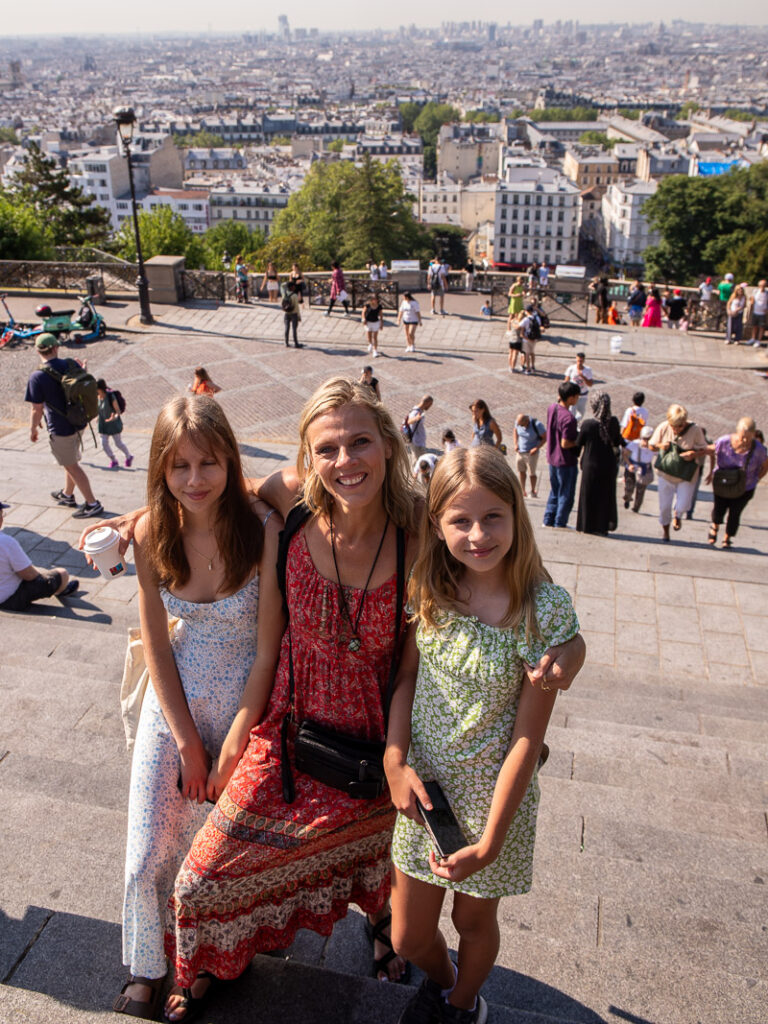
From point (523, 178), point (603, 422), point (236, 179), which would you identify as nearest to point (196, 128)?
point (236, 179)

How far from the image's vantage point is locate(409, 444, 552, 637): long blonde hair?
242 cm

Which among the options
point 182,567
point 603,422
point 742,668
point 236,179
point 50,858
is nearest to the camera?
point 182,567

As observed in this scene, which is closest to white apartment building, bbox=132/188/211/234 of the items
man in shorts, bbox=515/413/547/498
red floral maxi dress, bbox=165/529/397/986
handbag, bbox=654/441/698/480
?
man in shorts, bbox=515/413/547/498

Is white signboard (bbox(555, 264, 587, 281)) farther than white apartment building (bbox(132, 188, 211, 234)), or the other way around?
white apartment building (bbox(132, 188, 211, 234))

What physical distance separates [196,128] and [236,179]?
245ft

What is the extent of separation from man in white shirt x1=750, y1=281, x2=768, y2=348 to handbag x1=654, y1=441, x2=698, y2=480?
10.5 meters

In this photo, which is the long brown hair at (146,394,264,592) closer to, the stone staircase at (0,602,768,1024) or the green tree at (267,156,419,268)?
the stone staircase at (0,602,768,1024)

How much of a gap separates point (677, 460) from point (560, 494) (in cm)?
115

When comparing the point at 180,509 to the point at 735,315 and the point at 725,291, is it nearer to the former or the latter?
the point at 735,315

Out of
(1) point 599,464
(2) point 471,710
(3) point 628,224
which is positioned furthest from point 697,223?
(2) point 471,710

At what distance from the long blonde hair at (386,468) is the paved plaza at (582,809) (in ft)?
4.76

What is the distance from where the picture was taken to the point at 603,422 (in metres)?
7.97

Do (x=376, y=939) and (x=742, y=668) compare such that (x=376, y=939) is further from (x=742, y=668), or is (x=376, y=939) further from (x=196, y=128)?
(x=196, y=128)

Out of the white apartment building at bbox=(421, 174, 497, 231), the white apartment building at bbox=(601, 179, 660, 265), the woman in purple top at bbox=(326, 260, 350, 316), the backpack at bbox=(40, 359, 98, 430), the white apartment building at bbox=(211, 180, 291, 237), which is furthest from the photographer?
the white apartment building at bbox=(211, 180, 291, 237)
